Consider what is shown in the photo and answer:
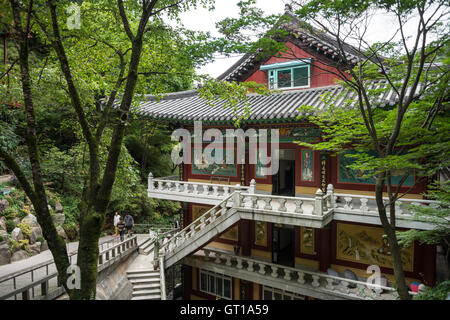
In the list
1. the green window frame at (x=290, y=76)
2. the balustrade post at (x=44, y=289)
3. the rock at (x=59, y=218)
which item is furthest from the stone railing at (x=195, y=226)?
the rock at (x=59, y=218)

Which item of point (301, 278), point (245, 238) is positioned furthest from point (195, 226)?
point (301, 278)

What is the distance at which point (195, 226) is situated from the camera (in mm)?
13023

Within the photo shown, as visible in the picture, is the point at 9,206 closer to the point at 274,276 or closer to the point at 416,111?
the point at 274,276

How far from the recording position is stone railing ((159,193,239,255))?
11062 millimetres

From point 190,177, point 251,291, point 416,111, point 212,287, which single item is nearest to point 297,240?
point 251,291

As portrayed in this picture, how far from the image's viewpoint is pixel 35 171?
5.02 m

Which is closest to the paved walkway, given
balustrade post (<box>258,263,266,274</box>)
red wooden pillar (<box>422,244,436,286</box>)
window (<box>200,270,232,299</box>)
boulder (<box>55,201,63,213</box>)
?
boulder (<box>55,201,63,213</box>)

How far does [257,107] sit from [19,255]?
1322cm

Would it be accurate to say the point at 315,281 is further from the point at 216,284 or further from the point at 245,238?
the point at 216,284

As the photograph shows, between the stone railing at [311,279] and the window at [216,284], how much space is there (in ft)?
4.59

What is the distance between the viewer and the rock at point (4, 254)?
12.2 m

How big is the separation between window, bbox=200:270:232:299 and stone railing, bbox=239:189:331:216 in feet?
16.3

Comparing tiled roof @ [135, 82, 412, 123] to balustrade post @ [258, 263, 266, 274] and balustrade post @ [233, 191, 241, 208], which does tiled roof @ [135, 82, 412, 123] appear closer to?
balustrade post @ [233, 191, 241, 208]
